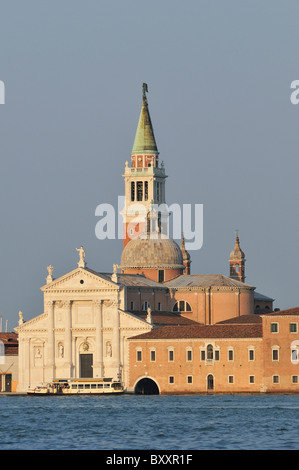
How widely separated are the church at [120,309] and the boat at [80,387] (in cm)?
122

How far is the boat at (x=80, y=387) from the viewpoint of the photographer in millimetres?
111250

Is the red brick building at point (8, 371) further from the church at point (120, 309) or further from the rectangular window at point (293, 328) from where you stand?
the rectangular window at point (293, 328)

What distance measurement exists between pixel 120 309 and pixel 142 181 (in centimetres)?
2503

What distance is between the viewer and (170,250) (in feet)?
423

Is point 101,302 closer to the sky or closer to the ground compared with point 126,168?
closer to the ground

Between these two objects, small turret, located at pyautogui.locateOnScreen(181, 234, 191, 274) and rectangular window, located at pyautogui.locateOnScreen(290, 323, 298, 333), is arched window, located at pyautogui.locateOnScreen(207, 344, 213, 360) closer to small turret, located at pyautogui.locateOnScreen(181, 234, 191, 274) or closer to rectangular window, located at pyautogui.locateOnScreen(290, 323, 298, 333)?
rectangular window, located at pyautogui.locateOnScreen(290, 323, 298, 333)

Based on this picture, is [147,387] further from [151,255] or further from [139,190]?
[139,190]

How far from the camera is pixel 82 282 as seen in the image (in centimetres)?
11794

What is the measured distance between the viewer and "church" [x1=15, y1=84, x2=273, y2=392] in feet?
384

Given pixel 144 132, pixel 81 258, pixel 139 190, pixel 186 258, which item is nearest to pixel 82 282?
pixel 81 258
